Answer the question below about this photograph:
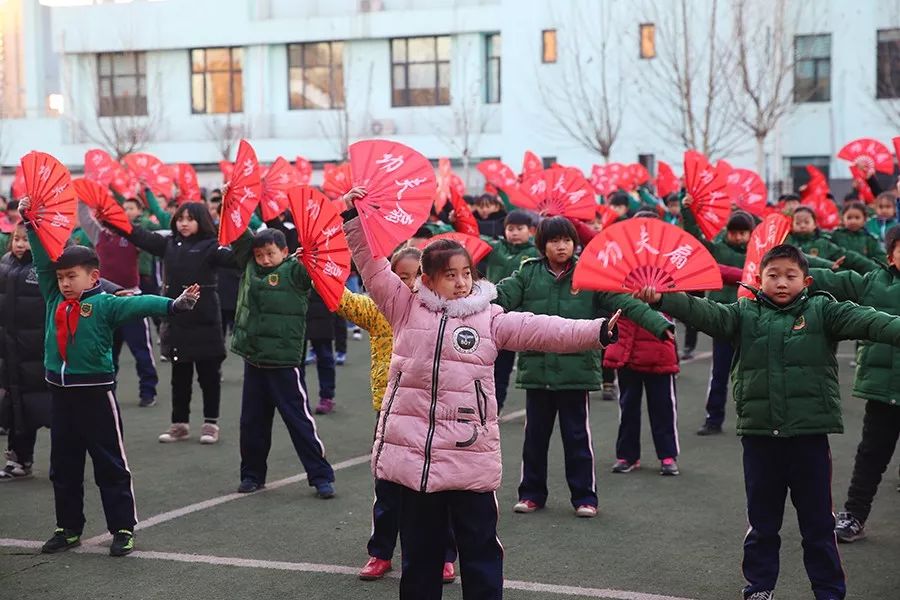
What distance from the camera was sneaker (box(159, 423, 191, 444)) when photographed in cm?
1014

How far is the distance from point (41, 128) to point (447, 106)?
575 inches

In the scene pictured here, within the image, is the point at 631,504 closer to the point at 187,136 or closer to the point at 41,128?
the point at 187,136

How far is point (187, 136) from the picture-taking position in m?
40.7

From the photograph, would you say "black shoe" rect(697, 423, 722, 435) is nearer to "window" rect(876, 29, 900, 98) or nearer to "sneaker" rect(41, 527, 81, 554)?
"sneaker" rect(41, 527, 81, 554)

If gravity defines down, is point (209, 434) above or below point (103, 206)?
below

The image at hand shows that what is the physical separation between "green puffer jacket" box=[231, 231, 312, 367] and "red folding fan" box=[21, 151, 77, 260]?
164cm

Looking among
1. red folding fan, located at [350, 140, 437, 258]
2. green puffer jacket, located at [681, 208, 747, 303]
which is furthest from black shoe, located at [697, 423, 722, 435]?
red folding fan, located at [350, 140, 437, 258]

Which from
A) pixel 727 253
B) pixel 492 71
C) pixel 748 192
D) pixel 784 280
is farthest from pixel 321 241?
pixel 492 71

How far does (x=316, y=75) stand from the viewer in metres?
39.4

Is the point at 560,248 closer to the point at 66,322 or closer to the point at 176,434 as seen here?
the point at 66,322

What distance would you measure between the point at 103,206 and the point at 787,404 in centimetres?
636

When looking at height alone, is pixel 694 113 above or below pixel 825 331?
above

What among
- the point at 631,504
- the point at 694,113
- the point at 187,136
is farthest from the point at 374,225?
the point at 187,136

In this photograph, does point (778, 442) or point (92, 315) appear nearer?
point (778, 442)
